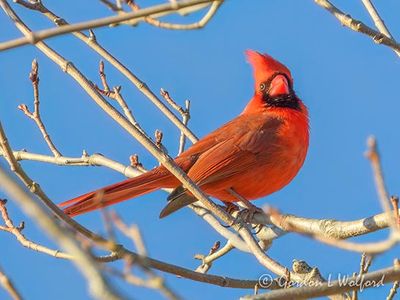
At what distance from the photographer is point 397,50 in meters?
2.48

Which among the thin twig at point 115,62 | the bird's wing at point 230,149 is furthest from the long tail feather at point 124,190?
the thin twig at point 115,62

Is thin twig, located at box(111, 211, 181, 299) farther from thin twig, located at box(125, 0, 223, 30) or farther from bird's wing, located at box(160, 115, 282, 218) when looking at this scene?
bird's wing, located at box(160, 115, 282, 218)

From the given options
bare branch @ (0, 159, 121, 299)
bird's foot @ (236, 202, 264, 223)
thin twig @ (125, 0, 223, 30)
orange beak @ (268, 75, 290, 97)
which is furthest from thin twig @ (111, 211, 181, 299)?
orange beak @ (268, 75, 290, 97)

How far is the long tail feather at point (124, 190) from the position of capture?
9.94 ft

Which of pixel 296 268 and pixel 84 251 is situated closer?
pixel 84 251

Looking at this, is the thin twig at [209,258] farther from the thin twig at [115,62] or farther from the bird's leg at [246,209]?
the thin twig at [115,62]

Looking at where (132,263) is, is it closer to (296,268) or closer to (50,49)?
(296,268)

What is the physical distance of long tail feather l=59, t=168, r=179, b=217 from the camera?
119 inches

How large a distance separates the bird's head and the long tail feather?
3.44 ft

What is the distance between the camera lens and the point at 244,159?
3904mm

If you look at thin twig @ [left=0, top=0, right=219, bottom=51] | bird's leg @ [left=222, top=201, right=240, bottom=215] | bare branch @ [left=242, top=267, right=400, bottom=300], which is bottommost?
bare branch @ [left=242, top=267, right=400, bottom=300]

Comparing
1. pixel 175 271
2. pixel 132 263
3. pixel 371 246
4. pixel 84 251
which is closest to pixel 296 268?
pixel 175 271

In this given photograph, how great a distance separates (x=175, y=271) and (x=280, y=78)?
2390 mm

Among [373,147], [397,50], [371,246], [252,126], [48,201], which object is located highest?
[252,126]
